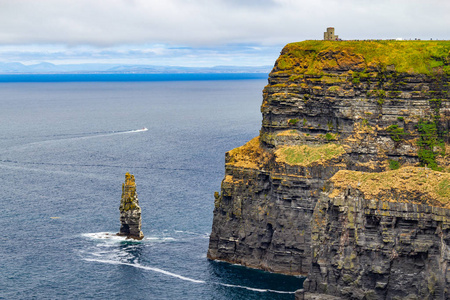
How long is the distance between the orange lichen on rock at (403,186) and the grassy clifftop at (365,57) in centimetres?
3090

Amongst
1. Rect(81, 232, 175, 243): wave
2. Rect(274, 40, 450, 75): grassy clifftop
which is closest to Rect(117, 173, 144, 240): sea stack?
Rect(81, 232, 175, 243): wave

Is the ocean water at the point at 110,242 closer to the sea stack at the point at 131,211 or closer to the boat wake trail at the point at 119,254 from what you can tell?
the boat wake trail at the point at 119,254

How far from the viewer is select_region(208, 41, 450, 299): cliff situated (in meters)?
109

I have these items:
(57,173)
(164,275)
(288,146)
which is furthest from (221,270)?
(57,173)

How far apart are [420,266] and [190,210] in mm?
68495

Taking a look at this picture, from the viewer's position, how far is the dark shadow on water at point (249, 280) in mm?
102500

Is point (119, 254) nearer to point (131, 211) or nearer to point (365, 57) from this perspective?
point (131, 211)

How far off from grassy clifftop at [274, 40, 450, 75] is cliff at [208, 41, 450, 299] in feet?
0.53

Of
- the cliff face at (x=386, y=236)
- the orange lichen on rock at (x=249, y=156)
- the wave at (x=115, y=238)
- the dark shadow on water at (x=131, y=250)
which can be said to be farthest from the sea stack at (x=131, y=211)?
the cliff face at (x=386, y=236)

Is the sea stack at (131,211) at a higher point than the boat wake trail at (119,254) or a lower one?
higher

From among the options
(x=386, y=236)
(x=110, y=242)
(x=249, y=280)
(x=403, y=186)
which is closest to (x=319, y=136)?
(x=249, y=280)

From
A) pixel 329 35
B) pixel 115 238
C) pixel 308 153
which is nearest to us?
pixel 308 153

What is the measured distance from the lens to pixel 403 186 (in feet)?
273

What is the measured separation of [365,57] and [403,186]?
36.8 meters
